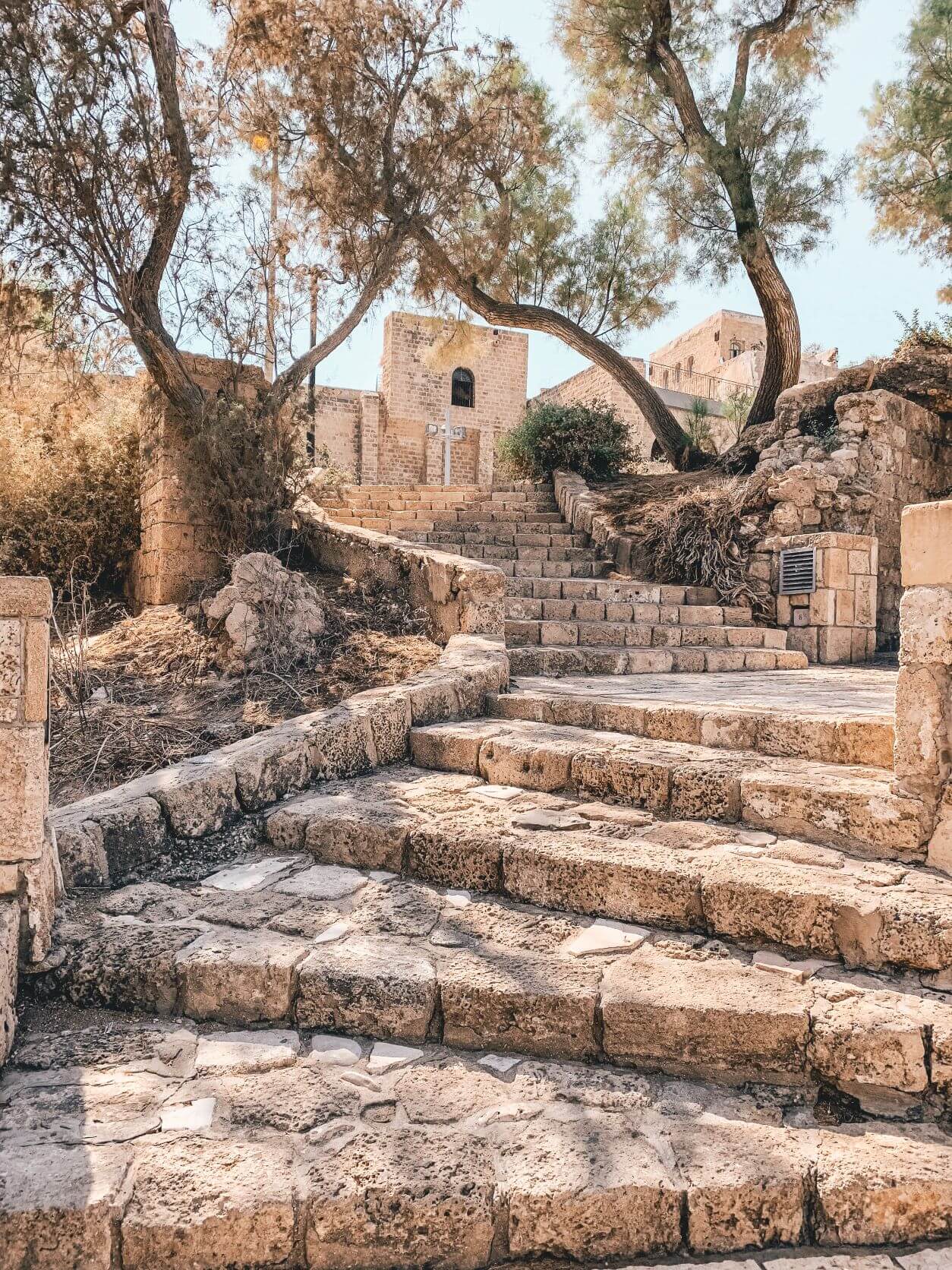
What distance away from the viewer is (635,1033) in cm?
210

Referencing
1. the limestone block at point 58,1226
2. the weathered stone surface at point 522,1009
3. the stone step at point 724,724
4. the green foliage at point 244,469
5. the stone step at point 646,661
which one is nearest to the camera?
the limestone block at point 58,1226

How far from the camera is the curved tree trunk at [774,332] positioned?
1177 centimetres

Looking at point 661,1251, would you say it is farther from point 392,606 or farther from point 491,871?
point 392,606

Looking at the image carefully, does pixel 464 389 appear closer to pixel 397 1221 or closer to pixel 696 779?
pixel 696 779

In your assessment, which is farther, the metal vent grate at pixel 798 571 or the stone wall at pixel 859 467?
the stone wall at pixel 859 467

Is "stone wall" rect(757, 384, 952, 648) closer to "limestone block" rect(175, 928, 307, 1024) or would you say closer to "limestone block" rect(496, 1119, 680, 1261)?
"limestone block" rect(175, 928, 307, 1024)

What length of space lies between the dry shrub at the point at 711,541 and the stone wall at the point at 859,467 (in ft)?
0.95

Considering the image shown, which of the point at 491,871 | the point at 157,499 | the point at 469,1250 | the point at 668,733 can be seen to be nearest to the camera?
the point at 469,1250

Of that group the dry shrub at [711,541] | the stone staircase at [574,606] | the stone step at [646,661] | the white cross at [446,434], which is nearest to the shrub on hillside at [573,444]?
the stone staircase at [574,606]

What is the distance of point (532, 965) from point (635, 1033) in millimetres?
342

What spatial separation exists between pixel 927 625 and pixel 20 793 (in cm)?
266

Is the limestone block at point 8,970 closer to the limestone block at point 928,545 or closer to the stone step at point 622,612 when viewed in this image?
the limestone block at point 928,545

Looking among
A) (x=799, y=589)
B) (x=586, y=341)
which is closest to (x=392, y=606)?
(x=799, y=589)

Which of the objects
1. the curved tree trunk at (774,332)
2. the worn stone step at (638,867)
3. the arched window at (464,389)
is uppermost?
the arched window at (464,389)
